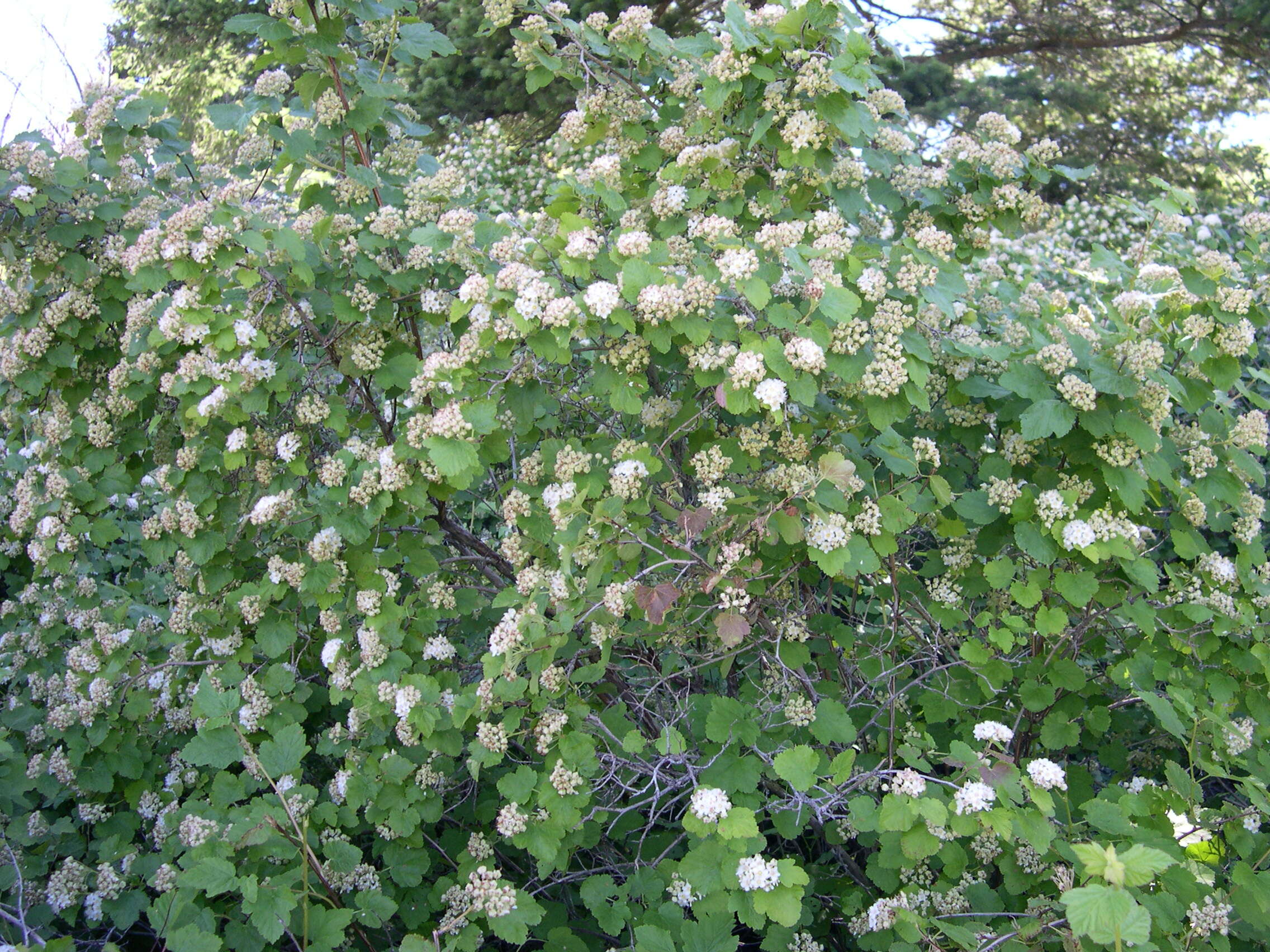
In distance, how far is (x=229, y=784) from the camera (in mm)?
2371

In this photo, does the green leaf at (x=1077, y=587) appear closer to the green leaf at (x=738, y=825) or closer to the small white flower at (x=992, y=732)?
the small white flower at (x=992, y=732)

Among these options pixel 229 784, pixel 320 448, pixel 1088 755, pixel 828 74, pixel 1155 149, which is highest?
pixel 828 74

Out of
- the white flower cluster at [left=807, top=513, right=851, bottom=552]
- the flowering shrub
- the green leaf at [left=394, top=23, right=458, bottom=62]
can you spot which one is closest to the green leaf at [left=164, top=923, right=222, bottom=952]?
the flowering shrub

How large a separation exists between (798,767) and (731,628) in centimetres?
33

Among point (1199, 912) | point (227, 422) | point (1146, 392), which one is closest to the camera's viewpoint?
point (1199, 912)

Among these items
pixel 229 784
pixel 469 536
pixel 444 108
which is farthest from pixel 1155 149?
pixel 229 784

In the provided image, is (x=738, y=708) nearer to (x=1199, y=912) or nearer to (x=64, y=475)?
(x=1199, y=912)

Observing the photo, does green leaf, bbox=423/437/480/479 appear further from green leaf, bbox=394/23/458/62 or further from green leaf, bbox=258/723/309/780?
green leaf, bbox=394/23/458/62

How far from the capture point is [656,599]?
192cm

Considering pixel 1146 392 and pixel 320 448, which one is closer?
pixel 1146 392

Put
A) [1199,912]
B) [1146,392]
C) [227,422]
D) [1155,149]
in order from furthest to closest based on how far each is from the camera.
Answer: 1. [1155,149]
2. [227,422]
3. [1146,392]
4. [1199,912]

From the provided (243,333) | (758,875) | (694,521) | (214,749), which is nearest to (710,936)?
(758,875)

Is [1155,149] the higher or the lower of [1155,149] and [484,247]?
the lower

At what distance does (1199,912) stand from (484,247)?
2137mm
